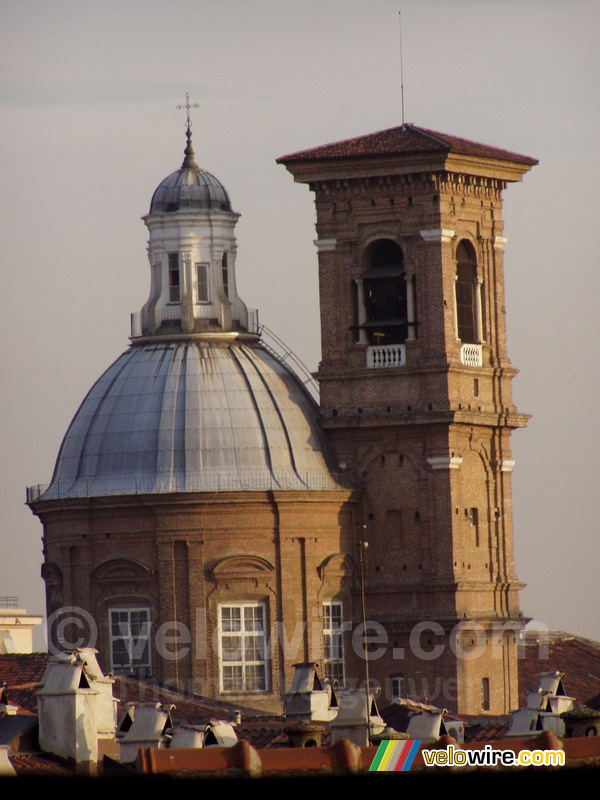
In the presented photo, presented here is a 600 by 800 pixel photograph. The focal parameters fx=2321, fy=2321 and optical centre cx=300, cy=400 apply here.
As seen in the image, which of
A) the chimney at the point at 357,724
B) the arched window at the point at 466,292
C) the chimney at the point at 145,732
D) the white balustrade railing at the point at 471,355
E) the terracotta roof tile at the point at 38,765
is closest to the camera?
the terracotta roof tile at the point at 38,765

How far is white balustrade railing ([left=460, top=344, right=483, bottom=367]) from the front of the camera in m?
61.3

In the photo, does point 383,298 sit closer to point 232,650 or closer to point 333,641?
point 333,641

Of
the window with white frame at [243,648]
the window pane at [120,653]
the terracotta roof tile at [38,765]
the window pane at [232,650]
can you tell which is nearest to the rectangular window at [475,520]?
the window with white frame at [243,648]

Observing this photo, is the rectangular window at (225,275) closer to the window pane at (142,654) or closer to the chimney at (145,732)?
the window pane at (142,654)

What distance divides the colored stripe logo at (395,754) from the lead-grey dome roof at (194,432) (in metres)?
23.3

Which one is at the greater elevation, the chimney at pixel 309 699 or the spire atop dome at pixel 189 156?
the spire atop dome at pixel 189 156

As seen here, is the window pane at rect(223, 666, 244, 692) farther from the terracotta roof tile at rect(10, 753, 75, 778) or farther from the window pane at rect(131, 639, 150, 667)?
the terracotta roof tile at rect(10, 753, 75, 778)

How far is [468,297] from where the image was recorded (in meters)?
62.1

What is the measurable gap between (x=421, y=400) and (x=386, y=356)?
1.60 m

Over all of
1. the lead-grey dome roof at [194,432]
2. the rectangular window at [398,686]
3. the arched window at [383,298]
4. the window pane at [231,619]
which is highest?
the arched window at [383,298]

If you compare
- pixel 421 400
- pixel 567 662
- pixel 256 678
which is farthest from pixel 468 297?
pixel 567 662

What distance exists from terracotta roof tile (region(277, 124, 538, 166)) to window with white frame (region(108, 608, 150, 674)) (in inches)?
490

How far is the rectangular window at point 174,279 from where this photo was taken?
6253cm

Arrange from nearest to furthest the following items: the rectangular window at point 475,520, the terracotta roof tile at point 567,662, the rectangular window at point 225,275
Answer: the rectangular window at point 475,520, the rectangular window at point 225,275, the terracotta roof tile at point 567,662
